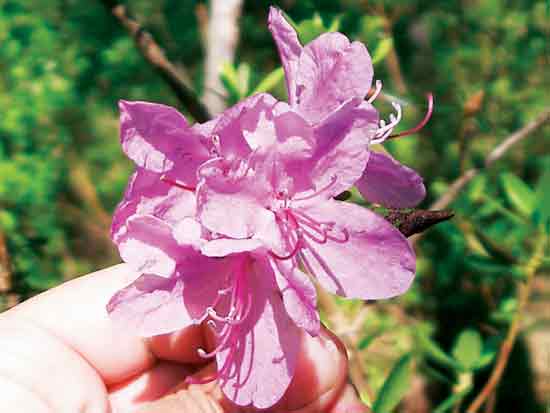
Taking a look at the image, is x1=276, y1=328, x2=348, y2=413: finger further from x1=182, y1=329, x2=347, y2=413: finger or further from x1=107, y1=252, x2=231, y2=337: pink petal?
x1=107, y1=252, x2=231, y2=337: pink petal

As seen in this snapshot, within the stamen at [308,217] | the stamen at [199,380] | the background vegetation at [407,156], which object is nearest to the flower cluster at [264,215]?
the stamen at [308,217]

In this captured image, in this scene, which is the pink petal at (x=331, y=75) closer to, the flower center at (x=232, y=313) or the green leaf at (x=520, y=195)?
the flower center at (x=232, y=313)

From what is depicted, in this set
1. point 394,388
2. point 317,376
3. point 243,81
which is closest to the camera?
point 317,376

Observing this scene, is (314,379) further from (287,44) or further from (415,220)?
(287,44)

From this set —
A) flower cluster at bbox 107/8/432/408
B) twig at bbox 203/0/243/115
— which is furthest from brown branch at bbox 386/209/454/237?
twig at bbox 203/0/243/115

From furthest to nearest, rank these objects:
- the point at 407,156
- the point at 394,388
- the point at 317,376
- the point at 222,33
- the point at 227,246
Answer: the point at 222,33, the point at 407,156, the point at 394,388, the point at 317,376, the point at 227,246

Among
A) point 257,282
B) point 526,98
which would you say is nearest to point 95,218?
point 526,98

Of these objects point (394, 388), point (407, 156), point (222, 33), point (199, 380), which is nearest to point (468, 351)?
point (394, 388)

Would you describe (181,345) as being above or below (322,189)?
below
